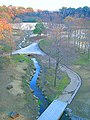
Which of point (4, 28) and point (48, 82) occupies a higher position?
point (4, 28)

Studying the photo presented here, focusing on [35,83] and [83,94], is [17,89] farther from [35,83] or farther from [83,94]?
[83,94]

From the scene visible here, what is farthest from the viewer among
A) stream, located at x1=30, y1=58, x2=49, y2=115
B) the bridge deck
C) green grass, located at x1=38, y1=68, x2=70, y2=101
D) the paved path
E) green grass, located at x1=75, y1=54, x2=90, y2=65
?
green grass, located at x1=75, y1=54, x2=90, y2=65

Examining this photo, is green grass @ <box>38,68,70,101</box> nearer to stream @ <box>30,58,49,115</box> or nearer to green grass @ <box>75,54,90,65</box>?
stream @ <box>30,58,49,115</box>

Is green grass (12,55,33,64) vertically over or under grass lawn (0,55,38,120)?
over

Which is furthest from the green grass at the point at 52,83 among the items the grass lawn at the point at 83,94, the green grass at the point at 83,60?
the green grass at the point at 83,60

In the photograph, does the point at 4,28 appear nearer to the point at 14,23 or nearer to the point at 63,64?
the point at 63,64

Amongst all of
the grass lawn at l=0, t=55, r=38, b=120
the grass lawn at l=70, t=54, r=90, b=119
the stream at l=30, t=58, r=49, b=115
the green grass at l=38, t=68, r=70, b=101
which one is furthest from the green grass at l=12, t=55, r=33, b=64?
the grass lawn at l=70, t=54, r=90, b=119

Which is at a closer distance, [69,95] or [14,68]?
[69,95]

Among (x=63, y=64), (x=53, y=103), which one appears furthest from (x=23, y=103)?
(x=63, y=64)

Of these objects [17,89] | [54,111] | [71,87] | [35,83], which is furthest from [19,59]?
[54,111]
